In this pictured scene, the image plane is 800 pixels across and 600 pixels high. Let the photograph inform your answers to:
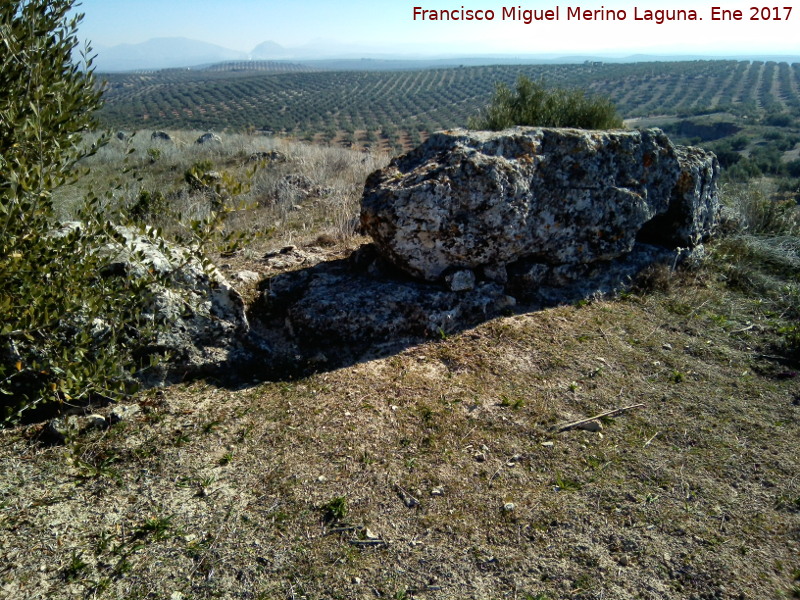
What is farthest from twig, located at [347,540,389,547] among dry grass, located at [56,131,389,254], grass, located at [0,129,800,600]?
dry grass, located at [56,131,389,254]

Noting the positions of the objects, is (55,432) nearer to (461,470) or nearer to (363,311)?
(363,311)

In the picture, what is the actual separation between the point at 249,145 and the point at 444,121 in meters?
28.5

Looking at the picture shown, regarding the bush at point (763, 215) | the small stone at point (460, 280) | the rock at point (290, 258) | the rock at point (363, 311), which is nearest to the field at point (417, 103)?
the bush at point (763, 215)

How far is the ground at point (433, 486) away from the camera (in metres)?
2.81

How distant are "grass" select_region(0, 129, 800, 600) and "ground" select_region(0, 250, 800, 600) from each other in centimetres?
1

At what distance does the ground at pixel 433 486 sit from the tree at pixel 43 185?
0.80 m

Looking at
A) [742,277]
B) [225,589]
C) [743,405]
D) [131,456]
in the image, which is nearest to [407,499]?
[225,589]

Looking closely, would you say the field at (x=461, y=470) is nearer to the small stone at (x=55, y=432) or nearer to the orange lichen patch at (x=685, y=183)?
the small stone at (x=55, y=432)

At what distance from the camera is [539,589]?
2.79 m

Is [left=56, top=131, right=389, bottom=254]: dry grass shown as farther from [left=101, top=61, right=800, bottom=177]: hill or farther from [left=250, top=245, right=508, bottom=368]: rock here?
[left=101, top=61, right=800, bottom=177]: hill

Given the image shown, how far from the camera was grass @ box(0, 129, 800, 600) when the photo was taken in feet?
9.23

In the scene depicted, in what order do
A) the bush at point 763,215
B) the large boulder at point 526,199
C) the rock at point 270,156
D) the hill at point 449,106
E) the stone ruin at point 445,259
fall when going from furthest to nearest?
the hill at point 449,106, the rock at point 270,156, the bush at point 763,215, the large boulder at point 526,199, the stone ruin at point 445,259

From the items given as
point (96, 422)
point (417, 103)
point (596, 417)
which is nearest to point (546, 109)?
point (596, 417)

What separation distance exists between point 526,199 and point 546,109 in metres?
6.72
